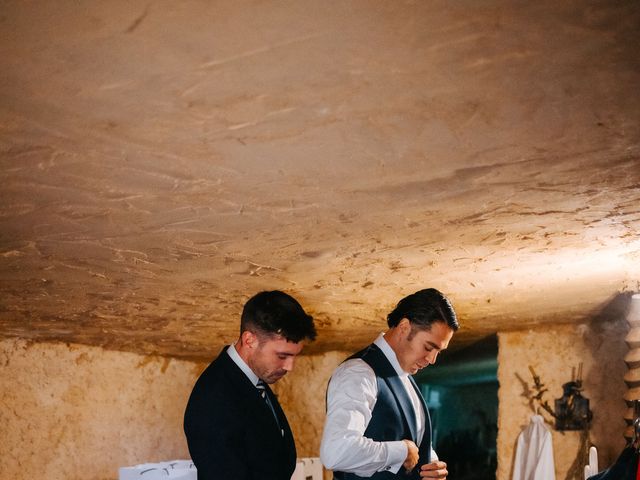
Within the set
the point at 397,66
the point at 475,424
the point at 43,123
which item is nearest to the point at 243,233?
the point at 43,123

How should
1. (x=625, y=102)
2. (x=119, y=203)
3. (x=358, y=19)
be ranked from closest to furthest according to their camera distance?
(x=358, y=19), (x=625, y=102), (x=119, y=203)

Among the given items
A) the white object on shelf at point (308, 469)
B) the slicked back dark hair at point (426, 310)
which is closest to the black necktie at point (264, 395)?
the slicked back dark hair at point (426, 310)

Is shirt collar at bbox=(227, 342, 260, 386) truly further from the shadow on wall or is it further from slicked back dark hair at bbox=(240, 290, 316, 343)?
the shadow on wall

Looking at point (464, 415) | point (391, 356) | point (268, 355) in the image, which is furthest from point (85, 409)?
point (464, 415)

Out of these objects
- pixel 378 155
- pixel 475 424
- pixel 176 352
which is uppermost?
pixel 378 155

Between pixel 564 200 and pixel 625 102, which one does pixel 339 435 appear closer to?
pixel 564 200

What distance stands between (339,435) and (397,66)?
142 cm

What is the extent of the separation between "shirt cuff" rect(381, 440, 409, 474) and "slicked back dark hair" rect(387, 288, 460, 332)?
20.3 inches

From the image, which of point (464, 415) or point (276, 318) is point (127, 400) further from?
point (464, 415)

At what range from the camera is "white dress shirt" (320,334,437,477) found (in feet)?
7.63

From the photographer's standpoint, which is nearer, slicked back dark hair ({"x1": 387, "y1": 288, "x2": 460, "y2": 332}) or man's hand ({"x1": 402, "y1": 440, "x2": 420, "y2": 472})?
man's hand ({"x1": 402, "y1": 440, "x2": 420, "y2": 472})

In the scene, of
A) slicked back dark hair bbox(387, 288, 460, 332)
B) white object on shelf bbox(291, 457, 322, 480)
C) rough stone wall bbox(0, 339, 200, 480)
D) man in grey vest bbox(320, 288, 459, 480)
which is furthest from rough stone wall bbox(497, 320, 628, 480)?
rough stone wall bbox(0, 339, 200, 480)

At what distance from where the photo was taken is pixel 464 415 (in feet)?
32.7

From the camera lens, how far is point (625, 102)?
1480 millimetres
